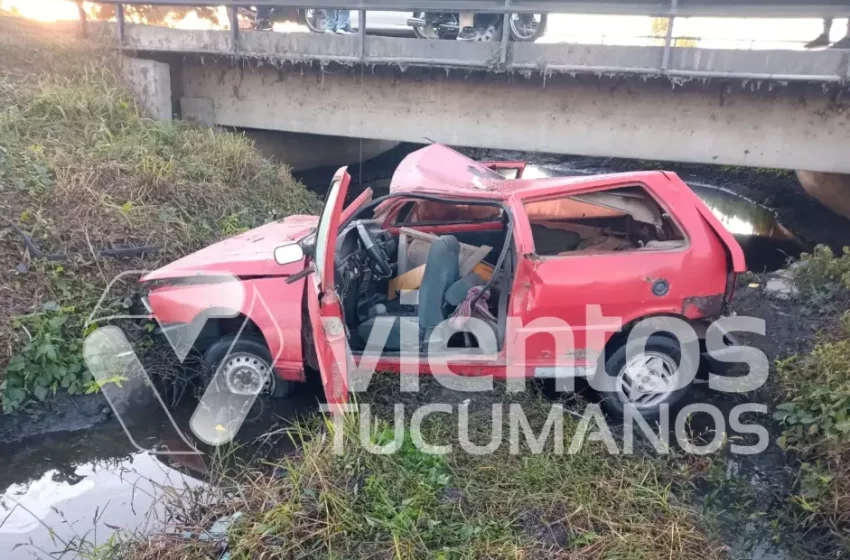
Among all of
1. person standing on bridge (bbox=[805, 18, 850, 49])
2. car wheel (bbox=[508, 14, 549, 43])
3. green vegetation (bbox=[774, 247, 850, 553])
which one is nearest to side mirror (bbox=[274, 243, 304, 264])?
green vegetation (bbox=[774, 247, 850, 553])

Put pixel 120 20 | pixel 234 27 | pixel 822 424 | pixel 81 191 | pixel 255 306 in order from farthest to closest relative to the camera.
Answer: pixel 120 20, pixel 234 27, pixel 81 191, pixel 255 306, pixel 822 424

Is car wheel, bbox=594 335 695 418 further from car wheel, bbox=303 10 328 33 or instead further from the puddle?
car wheel, bbox=303 10 328 33

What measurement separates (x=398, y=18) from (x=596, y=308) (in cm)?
633

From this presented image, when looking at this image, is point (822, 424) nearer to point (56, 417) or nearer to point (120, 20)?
point (56, 417)

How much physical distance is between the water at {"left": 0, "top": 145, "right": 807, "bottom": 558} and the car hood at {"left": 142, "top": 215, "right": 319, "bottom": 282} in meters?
1.10

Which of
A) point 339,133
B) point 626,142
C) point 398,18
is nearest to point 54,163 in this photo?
point 339,133

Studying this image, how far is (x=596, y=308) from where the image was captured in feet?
12.7

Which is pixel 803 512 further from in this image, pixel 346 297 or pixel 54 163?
pixel 54 163

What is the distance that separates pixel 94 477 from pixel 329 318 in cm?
200

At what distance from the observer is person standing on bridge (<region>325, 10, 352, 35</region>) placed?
8.62 metres

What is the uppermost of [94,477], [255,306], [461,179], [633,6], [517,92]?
[633,6]

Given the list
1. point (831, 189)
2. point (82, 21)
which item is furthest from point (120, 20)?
point (831, 189)

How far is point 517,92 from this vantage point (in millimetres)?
7992

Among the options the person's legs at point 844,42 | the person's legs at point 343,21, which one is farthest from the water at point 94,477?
the person's legs at point 844,42
